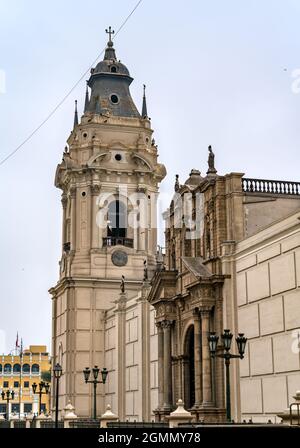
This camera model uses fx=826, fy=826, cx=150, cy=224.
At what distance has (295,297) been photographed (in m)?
31.3

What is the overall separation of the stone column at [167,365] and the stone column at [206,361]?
5.89m

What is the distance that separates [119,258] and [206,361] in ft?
82.1

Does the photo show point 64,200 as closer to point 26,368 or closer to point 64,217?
point 64,217

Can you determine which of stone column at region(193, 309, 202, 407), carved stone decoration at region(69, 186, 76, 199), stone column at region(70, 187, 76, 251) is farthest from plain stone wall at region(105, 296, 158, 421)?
carved stone decoration at region(69, 186, 76, 199)

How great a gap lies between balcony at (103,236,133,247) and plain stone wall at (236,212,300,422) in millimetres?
27331

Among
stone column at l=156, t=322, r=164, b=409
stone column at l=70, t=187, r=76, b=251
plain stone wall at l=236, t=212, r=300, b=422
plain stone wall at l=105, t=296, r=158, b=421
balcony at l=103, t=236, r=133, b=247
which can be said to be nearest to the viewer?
plain stone wall at l=236, t=212, r=300, b=422

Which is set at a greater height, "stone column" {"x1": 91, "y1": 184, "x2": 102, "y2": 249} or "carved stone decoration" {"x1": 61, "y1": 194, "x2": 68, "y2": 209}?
"carved stone decoration" {"x1": 61, "y1": 194, "x2": 68, "y2": 209}

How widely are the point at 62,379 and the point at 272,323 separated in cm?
3387

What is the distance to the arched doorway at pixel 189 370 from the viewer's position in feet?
141

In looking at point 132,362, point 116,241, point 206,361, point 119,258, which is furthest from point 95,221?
point 206,361

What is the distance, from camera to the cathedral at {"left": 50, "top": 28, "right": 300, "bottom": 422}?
34.0 m

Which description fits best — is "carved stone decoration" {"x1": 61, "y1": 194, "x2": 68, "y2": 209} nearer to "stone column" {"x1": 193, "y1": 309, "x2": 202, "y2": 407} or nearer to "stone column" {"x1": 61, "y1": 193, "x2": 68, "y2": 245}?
"stone column" {"x1": 61, "y1": 193, "x2": 68, "y2": 245}
